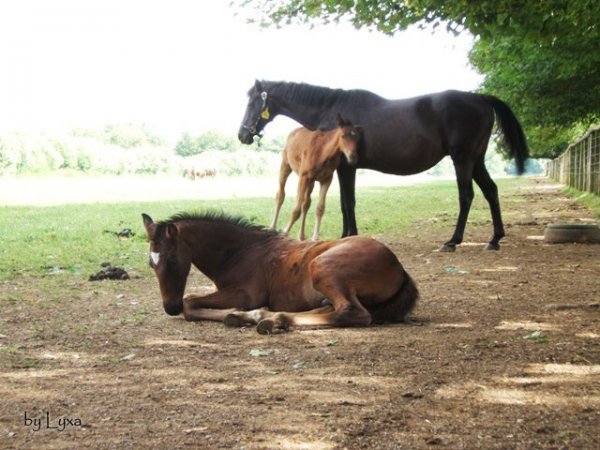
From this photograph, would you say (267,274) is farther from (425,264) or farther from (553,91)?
(553,91)

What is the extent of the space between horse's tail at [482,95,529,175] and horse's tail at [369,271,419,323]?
658 cm

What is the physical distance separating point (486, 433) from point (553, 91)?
762 inches

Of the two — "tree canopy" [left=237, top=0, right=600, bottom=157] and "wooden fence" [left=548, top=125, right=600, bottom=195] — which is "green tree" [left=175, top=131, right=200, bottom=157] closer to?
"wooden fence" [left=548, top=125, right=600, bottom=195]

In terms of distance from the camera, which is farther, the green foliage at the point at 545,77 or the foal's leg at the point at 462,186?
the green foliage at the point at 545,77

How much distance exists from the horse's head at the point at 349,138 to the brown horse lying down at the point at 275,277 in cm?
513

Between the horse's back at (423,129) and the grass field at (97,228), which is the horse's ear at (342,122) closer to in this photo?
the horse's back at (423,129)

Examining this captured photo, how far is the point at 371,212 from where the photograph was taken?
65.8 ft

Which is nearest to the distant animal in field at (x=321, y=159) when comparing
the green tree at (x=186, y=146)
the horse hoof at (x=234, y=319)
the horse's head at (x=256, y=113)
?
the horse's head at (x=256, y=113)

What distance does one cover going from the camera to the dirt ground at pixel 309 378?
138 inches

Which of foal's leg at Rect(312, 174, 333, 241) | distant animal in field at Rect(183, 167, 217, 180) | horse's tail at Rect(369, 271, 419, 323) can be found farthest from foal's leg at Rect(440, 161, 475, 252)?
distant animal in field at Rect(183, 167, 217, 180)

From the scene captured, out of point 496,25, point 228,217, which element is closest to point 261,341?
point 228,217

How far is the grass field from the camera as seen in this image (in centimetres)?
1055

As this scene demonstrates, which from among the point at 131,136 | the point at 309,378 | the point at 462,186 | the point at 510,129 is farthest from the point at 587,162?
the point at 131,136


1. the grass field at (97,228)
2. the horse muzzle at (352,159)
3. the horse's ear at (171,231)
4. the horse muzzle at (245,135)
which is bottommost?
the grass field at (97,228)
